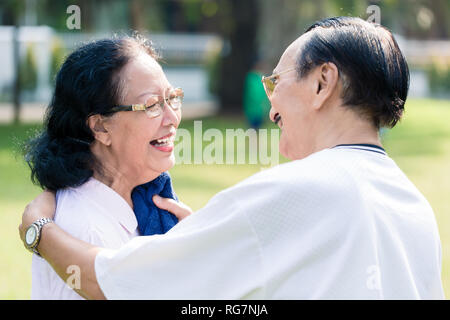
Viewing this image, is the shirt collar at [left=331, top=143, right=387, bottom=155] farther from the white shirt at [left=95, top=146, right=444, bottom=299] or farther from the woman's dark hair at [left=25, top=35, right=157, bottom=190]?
the woman's dark hair at [left=25, top=35, right=157, bottom=190]

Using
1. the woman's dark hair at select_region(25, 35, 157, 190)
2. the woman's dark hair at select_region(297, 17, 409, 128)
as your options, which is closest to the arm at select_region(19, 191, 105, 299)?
the woman's dark hair at select_region(25, 35, 157, 190)

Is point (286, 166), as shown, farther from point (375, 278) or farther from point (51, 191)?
point (51, 191)

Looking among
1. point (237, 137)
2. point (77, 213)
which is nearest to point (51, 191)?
point (77, 213)

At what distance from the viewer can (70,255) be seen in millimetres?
2023

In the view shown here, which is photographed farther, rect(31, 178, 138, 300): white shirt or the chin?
the chin

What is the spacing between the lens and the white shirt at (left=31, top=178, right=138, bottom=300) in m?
2.28

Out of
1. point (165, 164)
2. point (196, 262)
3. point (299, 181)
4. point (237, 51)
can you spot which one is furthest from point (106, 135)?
point (237, 51)

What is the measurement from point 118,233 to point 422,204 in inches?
41.6

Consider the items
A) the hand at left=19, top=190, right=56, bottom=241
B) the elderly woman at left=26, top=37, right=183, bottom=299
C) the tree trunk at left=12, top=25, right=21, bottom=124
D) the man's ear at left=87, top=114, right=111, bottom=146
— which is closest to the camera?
the hand at left=19, top=190, right=56, bottom=241

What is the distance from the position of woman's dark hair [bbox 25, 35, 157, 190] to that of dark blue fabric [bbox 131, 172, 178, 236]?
0.74 feet

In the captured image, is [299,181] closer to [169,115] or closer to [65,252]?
[65,252]

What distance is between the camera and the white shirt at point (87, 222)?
7.47 feet

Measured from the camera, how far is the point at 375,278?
5.80ft

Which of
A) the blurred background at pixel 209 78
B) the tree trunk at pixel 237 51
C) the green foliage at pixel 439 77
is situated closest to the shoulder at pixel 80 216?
A: the blurred background at pixel 209 78
